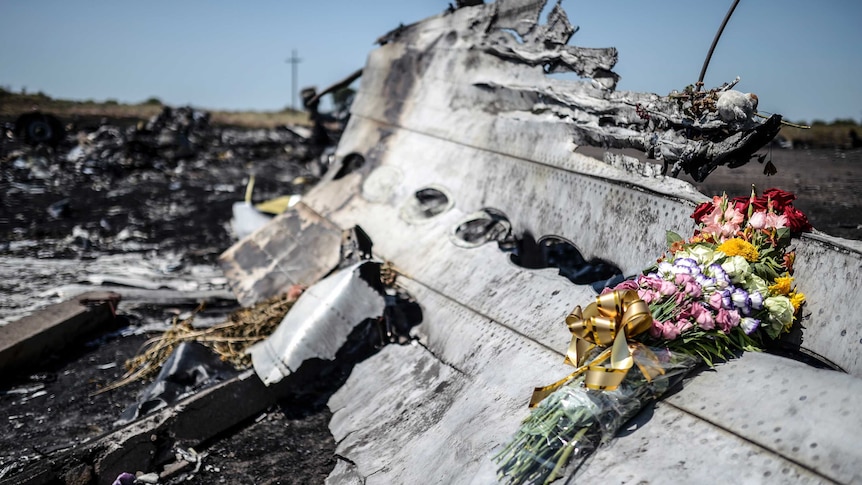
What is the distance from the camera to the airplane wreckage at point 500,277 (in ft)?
8.64

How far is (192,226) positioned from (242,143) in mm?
11217

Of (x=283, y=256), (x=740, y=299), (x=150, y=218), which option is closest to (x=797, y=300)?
(x=740, y=299)

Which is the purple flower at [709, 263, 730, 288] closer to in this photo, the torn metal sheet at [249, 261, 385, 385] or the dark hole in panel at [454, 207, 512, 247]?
the torn metal sheet at [249, 261, 385, 385]

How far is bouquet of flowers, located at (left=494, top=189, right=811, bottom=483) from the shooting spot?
274 centimetres

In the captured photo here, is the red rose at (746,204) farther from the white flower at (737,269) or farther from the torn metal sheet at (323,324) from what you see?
the torn metal sheet at (323,324)

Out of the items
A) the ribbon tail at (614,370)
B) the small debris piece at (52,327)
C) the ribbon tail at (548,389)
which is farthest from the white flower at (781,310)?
the small debris piece at (52,327)

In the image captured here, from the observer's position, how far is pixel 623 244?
14.1ft

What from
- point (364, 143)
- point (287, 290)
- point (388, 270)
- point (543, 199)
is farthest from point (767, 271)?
point (364, 143)

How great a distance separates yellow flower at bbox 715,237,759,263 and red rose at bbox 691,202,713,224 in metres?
0.32

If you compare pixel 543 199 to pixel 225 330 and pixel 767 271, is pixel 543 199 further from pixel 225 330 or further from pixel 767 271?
pixel 225 330

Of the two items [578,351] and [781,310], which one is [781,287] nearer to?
[781,310]

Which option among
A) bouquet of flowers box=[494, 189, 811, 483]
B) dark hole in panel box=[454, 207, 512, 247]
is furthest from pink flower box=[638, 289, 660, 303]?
dark hole in panel box=[454, 207, 512, 247]

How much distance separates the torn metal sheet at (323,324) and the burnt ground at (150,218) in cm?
43

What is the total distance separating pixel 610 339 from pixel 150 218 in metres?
10.4
